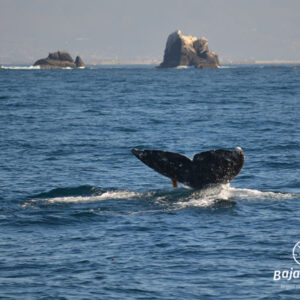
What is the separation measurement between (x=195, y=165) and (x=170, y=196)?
5.25 ft

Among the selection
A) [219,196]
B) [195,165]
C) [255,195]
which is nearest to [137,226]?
[195,165]

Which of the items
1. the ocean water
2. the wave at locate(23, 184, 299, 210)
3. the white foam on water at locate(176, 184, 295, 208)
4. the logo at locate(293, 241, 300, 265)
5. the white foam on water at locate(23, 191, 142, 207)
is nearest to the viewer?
the ocean water

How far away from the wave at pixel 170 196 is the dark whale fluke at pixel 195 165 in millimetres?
379

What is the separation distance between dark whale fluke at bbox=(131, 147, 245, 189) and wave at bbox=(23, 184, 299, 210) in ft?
1.24

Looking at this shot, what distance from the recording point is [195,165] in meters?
13.9

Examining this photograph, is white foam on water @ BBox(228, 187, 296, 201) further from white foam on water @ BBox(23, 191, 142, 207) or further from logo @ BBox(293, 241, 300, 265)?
logo @ BBox(293, 241, 300, 265)

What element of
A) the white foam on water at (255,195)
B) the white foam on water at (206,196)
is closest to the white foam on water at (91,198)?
the white foam on water at (206,196)

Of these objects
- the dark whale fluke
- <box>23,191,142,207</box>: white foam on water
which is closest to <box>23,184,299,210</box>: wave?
<box>23,191,142,207</box>: white foam on water

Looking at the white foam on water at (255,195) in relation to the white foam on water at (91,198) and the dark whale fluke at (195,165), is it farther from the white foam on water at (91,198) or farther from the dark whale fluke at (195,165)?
the white foam on water at (91,198)

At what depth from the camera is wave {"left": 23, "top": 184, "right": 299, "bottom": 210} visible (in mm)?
14461

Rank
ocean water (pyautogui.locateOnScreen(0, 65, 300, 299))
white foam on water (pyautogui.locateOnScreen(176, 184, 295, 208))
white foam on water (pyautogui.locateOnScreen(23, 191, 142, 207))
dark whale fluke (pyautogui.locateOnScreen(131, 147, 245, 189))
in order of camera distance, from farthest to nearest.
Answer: white foam on water (pyautogui.locateOnScreen(23, 191, 142, 207)) → white foam on water (pyautogui.locateOnScreen(176, 184, 295, 208)) → dark whale fluke (pyautogui.locateOnScreen(131, 147, 245, 189)) → ocean water (pyautogui.locateOnScreen(0, 65, 300, 299))

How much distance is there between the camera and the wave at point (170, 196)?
47.4 ft

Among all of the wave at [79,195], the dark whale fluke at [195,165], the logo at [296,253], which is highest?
the dark whale fluke at [195,165]

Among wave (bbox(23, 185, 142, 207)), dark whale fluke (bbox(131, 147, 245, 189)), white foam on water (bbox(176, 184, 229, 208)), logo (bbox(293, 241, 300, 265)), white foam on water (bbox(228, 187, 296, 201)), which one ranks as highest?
dark whale fluke (bbox(131, 147, 245, 189))
